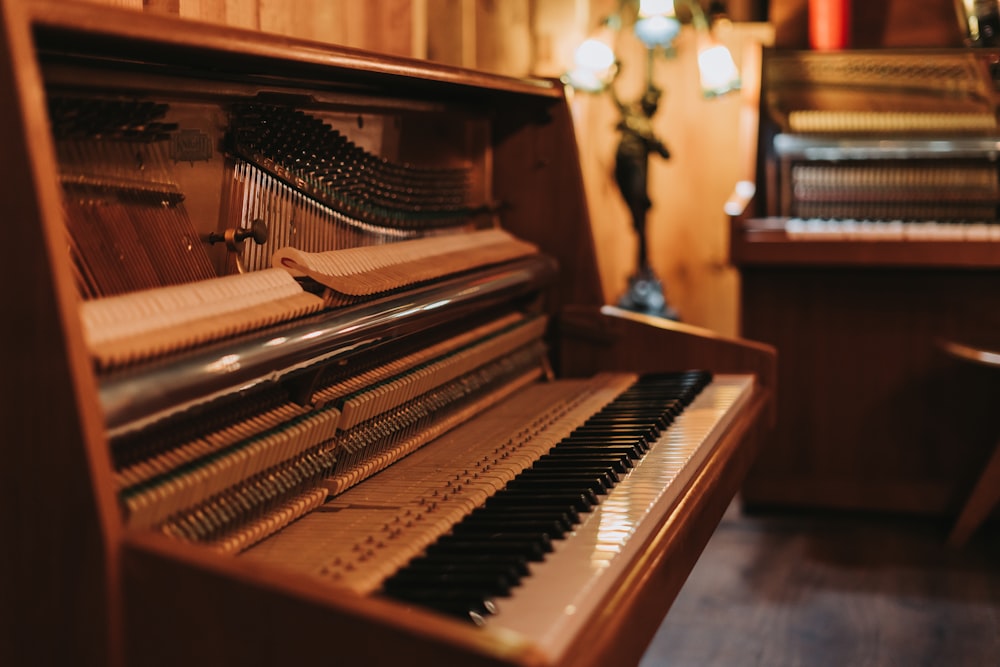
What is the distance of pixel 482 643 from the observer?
910 mm

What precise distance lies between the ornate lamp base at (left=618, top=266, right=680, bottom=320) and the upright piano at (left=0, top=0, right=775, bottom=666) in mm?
1784

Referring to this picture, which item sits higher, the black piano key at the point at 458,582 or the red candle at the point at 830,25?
the red candle at the point at 830,25

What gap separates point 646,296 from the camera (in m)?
4.09

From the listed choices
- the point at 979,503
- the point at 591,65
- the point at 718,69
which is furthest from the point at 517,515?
the point at 718,69

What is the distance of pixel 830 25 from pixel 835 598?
79.8 inches

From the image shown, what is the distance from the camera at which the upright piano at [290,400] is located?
1.02 m

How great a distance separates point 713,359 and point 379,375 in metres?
0.98

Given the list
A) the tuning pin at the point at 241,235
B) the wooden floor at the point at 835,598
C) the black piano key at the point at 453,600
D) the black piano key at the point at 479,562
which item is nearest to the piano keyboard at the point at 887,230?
the wooden floor at the point at 835,598

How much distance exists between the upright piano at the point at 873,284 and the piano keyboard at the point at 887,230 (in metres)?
0.02

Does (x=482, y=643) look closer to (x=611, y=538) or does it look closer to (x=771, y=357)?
(x=611, y=538)

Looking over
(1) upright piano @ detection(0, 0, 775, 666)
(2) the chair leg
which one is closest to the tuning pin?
(1) upright piano @ detection(0, 0, 775, 666)

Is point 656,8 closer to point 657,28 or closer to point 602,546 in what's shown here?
point 657,28

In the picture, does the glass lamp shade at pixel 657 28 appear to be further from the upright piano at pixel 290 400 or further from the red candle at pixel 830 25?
the upright piano at pixel 290 400

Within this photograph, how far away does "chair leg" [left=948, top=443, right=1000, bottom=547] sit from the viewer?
351 cm
